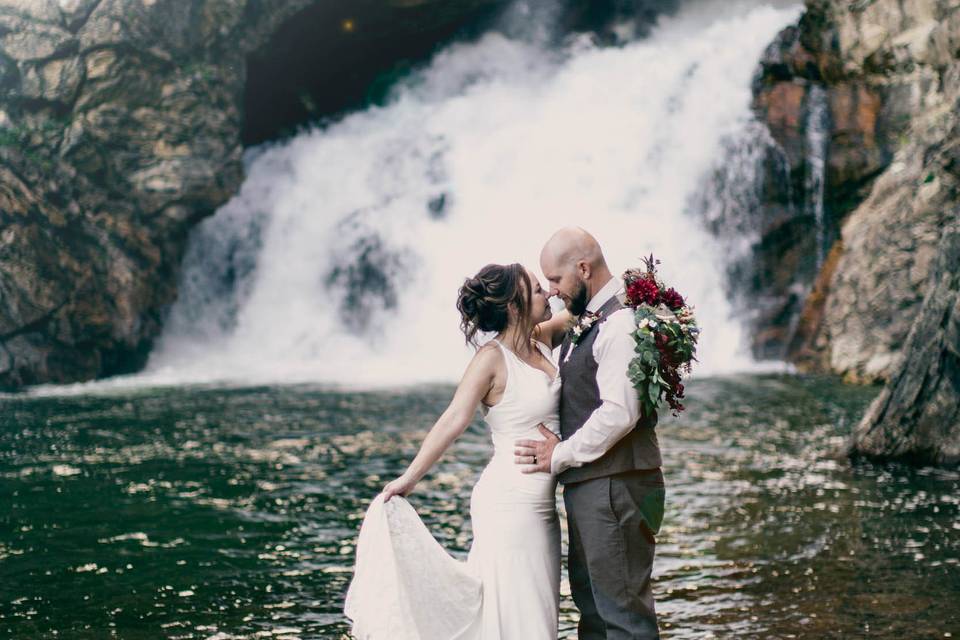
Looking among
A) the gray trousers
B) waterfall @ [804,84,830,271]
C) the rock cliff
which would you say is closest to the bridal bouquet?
the gray trousers

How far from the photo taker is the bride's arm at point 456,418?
4.51 m

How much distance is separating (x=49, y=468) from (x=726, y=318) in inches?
601

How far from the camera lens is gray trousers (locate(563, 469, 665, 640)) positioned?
4.29 m

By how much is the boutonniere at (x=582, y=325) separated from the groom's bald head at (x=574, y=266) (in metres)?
0.06

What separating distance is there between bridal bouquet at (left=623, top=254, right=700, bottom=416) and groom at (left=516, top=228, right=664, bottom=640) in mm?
51

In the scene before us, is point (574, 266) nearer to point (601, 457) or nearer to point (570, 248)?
point (570, 248)

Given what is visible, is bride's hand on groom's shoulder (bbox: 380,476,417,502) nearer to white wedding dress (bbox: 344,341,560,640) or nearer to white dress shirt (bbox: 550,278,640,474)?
white wedding dress (bbox: 344,341,560,640)

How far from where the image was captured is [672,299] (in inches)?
176

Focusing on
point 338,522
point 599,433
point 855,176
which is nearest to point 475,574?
point 599,433

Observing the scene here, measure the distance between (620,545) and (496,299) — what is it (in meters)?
1.24

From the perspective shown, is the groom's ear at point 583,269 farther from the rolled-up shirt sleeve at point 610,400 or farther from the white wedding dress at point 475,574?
the white wedding dress at point 475,574

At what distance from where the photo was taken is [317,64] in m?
30.1

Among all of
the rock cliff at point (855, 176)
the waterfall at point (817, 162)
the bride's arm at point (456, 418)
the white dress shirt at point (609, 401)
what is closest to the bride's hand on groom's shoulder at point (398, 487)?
the bride's arm at point (456, 418)

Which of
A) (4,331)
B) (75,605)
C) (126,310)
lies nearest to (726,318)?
(126,310)
